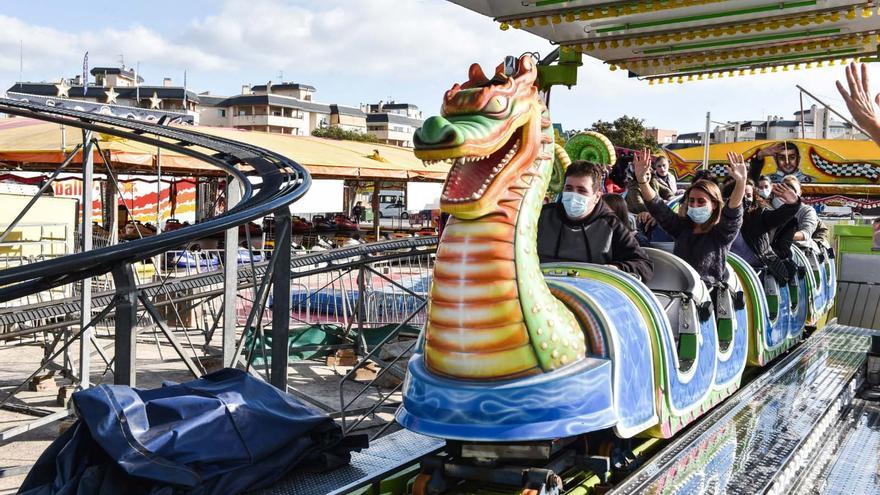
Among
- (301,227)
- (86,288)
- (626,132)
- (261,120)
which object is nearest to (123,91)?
(261,120)

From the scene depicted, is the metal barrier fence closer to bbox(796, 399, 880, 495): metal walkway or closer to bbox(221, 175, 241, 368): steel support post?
bbox(221, 175, 241, 368): steel support post

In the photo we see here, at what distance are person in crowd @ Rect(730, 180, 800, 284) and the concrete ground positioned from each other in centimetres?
316

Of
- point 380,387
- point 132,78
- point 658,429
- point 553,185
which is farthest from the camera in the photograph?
point 132,78

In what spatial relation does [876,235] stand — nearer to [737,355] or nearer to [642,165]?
[737,355]

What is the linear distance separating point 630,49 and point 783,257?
223 centimetres

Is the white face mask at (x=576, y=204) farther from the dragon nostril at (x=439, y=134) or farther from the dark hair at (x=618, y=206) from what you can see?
the dragon nostril at (x=439, y=134)

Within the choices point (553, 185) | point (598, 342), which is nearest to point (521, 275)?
point (598, 342)

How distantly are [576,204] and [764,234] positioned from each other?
3190 millimetres

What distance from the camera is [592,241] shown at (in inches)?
162

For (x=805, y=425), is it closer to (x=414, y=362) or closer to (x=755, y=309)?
(x=755, y=309)

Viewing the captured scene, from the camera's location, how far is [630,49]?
6.29m

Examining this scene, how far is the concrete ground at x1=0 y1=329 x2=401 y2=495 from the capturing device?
19.4 ft

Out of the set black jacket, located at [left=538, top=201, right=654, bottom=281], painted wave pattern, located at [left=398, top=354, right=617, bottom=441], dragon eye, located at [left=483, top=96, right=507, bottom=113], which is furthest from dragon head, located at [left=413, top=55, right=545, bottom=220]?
black jacket, located at [left=538, top=201, right=654, bottom=281]

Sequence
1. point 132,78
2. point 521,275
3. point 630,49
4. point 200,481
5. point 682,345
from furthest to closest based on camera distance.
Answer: point 132,78 < point 630,49 < point 682,345 < point 521,275 < point 200,481
